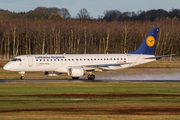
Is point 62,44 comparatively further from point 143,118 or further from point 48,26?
point 143,118

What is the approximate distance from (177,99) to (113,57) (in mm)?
23087

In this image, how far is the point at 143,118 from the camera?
1847cm

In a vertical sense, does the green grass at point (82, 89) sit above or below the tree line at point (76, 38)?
below

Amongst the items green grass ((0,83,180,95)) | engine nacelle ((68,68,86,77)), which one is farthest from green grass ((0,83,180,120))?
engine nacelle ((68,68,86,77))

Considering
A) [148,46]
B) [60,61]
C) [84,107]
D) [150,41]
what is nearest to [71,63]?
[60,61]

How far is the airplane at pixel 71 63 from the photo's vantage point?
148ft

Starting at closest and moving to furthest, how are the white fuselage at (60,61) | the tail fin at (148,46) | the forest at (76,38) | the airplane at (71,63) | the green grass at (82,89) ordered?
the green grass at (82,89) < the airplane at (71,63) < the white fuselage at (60,61) < the tail fin at (148,46) < the forest at (76,38)

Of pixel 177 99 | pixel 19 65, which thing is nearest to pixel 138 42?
pixel 19 65

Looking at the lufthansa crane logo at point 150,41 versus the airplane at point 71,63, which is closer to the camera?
the airplane at point 71,63

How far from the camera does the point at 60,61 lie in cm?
4616

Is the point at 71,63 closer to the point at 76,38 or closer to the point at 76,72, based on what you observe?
the point at 76,72

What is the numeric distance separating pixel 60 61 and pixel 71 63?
5.91ft

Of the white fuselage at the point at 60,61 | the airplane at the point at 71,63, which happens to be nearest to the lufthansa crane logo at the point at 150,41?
the airplane at the point at 71,63

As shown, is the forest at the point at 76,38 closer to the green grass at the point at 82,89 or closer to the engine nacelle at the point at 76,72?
the engine nacelle at the point at 76,72
